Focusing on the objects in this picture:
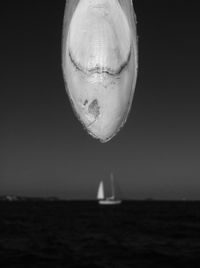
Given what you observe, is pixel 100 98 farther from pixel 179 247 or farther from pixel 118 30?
pixel 179 247

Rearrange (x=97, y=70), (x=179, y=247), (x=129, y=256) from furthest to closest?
(x=179, y=247) → (x=129, y=256) → (x=97, y=70)

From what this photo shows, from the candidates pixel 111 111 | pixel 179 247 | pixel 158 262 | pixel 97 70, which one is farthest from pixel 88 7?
pixel 179 247

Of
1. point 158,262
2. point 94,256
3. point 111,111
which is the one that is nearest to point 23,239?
point 94,256

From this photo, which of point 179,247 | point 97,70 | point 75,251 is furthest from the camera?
point 179,247

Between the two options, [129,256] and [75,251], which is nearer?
[129,256]

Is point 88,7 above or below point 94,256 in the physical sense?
above

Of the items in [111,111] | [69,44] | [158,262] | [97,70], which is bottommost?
[158,262]
